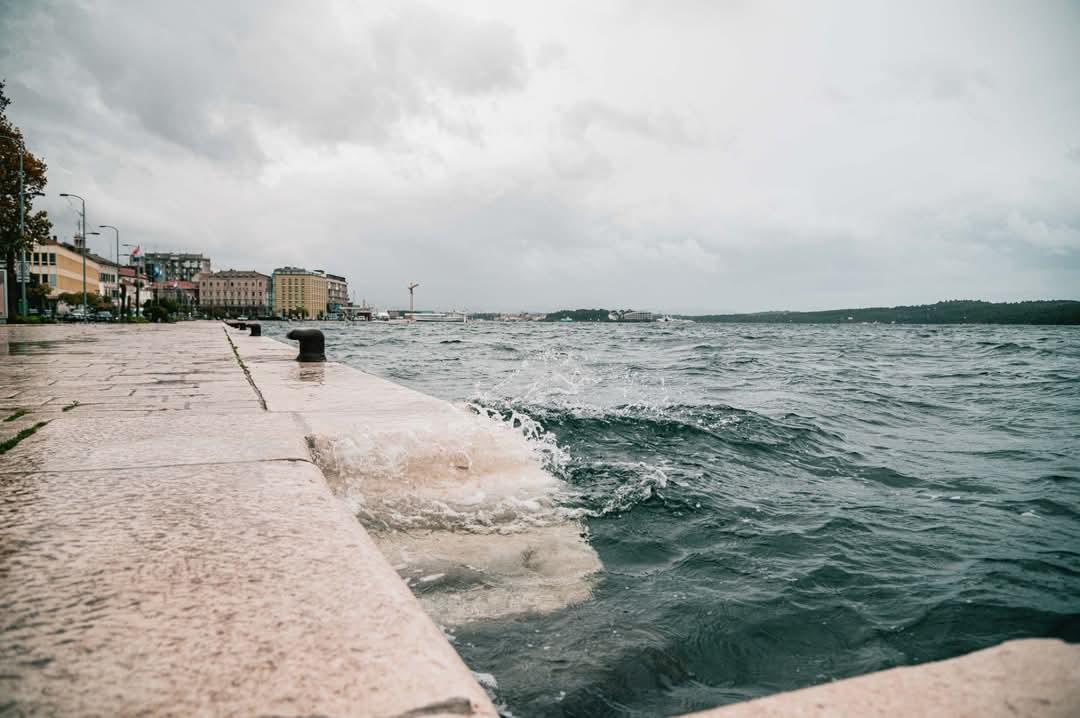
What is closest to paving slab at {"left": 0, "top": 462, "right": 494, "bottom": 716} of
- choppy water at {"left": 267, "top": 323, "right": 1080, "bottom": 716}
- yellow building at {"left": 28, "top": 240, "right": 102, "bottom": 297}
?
choppy water at {"left": 267, "top": 323, "right": 1080, "bottom": 716}

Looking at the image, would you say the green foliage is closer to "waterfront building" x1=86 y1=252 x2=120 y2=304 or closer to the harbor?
"waterfront building" x1=86 y1=252 x2=120 y2=304

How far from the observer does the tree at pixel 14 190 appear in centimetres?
2434

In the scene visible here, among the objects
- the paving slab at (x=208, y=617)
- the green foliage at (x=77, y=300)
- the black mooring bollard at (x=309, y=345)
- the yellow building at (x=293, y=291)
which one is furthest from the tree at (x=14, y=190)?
the yellow building at (x=293, y=291)

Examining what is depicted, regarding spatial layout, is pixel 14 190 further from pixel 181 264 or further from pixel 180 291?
pixel 181 264

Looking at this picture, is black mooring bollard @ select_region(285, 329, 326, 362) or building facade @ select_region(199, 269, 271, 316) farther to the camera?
building facade @ select_region(199, 269, 271, 316)

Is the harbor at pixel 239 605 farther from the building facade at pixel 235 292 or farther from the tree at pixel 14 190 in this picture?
the building facade at pixel 235 292

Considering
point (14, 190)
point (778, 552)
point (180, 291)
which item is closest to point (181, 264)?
point (180, 291)

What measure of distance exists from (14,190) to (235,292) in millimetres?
153079

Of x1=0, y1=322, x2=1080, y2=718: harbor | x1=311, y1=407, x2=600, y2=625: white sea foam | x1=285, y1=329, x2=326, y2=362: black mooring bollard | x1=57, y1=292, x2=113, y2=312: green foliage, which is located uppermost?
x1=57, y1=292, x2=113, y2=312: green foliage

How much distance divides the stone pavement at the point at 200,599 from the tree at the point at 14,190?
98.1ft

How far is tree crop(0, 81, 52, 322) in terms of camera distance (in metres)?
24.3

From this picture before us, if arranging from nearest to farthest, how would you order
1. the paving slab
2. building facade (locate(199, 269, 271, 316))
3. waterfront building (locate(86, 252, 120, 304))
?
the paving slab
waterfront building (locate(86, 252, 120, 304))
building facade (locate(199, 269, 271, 316))

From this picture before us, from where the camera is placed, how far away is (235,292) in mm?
166250

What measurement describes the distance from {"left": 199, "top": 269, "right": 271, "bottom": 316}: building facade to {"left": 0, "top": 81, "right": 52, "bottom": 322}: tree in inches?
5768
